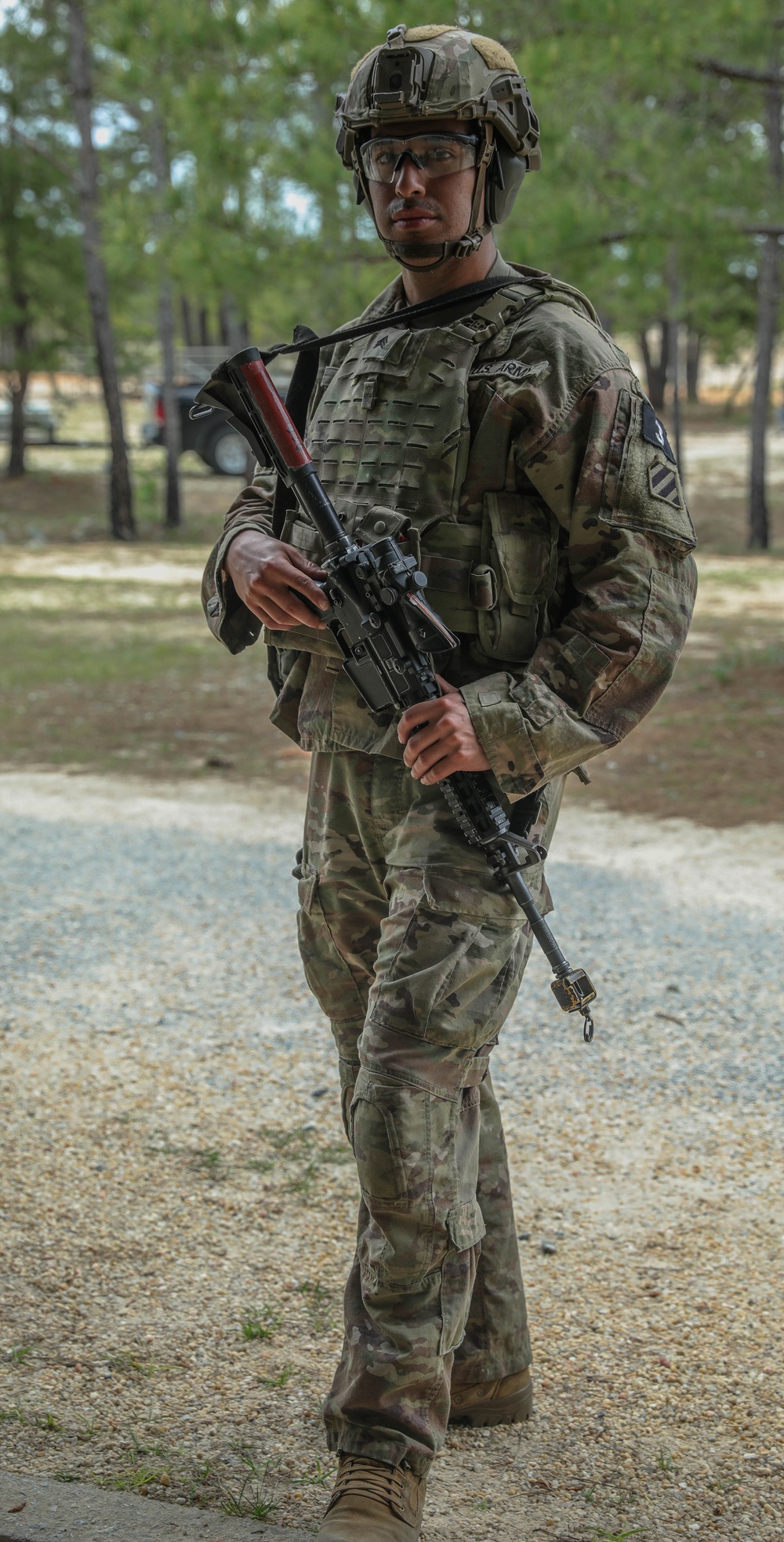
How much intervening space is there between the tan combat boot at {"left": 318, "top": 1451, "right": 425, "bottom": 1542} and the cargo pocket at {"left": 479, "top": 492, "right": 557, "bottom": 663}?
1252mm

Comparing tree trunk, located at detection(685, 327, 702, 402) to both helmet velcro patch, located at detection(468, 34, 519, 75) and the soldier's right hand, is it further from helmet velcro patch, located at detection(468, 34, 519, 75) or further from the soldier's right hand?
the soldier's right hand

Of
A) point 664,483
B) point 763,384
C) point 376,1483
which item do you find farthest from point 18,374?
point 376,1483

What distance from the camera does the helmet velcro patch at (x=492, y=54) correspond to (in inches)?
95.7

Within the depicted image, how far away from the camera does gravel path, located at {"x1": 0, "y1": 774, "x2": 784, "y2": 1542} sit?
102 inches

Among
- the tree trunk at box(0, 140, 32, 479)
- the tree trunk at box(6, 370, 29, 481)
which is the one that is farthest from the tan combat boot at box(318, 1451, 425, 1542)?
the tree trunk at box(6, 370, 29, 481)

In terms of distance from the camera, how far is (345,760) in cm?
250

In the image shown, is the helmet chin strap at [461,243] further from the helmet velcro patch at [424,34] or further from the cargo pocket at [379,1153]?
the cargo pocket at [379,1153]

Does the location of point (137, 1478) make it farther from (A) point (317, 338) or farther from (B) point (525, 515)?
(A) point (317, 338)

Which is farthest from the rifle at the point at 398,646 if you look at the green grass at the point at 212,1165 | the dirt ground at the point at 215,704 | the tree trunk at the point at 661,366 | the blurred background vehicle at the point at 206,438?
the tree trunk at the point at 661,366

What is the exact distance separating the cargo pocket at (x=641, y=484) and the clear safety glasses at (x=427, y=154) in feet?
1.53

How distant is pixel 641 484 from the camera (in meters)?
2.28

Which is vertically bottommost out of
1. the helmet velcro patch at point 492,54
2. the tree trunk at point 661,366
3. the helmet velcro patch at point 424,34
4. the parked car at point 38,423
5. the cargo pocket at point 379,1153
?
the cargo pocket at point 379,1153

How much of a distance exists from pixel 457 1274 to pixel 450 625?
39.8 inches

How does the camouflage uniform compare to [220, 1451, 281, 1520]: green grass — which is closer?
the camouflage uniform
